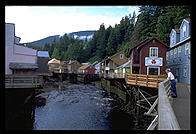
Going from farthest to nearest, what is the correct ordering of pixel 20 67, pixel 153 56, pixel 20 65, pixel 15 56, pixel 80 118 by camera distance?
1. pixel 153 56
2. pixel 20 65
3. pixel 20 67
4. pixel 15 56
5. pixel 80 118

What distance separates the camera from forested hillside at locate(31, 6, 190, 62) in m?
28.4

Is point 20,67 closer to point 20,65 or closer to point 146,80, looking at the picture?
point 20,65

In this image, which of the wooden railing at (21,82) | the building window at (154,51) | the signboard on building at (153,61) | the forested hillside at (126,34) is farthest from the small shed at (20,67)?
the forested hillside at (126,34)

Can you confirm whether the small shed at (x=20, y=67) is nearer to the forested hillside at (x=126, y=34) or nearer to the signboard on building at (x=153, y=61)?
the signboard on building at (x=153, y=61)

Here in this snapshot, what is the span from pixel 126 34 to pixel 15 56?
5338cm

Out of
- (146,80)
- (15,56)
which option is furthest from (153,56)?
(15,56)

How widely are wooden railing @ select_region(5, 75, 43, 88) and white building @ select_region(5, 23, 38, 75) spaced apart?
602 cm

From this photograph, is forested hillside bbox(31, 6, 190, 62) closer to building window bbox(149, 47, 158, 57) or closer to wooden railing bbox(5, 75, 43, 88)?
building window bbox(149, 47, 158, 57)

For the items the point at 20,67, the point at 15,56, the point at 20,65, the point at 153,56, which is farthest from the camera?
the point at 153,56

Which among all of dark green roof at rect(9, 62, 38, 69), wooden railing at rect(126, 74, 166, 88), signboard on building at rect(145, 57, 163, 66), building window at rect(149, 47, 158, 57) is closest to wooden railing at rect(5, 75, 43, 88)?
dark green roof at rect(9, 62, 38, 69)

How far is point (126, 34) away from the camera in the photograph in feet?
219

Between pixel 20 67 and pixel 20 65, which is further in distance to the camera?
pixel 20 65
